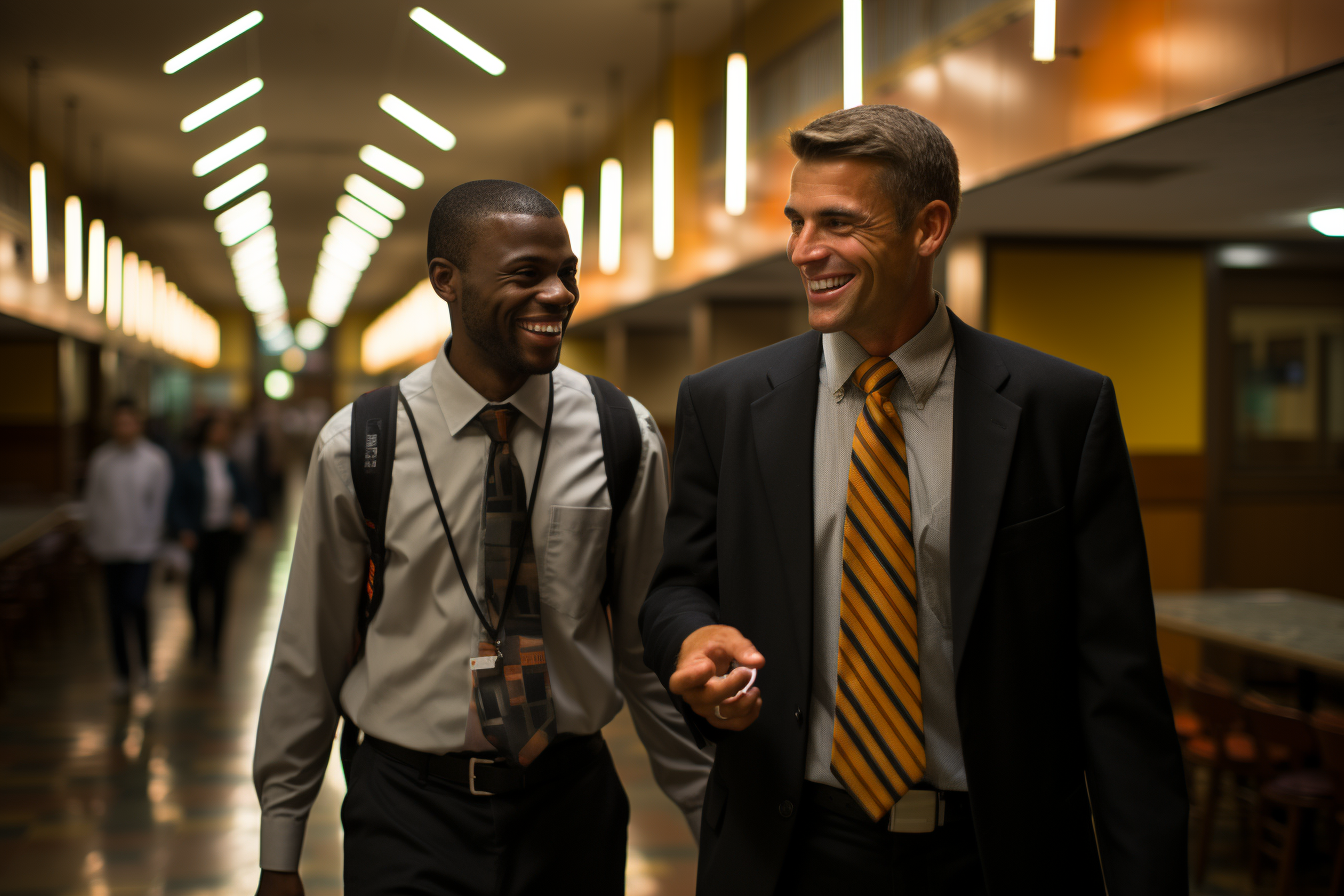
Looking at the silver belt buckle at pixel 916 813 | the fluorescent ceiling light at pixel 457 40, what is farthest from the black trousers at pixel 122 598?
the silver belt buckle at pixel 916 813

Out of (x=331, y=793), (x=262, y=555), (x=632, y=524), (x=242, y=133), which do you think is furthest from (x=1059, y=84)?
(x=262, y=555)

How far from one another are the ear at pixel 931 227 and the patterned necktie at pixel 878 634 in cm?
21

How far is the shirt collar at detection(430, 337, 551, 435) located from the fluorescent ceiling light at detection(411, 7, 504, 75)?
7821 millimetres

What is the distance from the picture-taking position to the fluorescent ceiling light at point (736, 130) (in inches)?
228

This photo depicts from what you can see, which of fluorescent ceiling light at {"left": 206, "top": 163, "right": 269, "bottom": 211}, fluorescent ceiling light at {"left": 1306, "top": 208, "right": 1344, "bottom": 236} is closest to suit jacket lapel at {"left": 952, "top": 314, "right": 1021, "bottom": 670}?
fluorescent ceiling light at {"left": 1306, "top": 208, "right": 1344, "bottom": 236}

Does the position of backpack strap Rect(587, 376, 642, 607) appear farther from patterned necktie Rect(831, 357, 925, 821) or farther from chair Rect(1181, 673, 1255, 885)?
chair Rect(1181, 673, 1255, 885)

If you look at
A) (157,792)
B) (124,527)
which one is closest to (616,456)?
(157,792)

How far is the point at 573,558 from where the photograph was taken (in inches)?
78.3

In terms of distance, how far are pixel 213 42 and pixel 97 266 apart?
2993 millimetres

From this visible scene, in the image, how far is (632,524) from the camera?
208 centimetres

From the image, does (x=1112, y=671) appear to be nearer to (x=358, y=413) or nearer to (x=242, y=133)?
(x=358, y=413)

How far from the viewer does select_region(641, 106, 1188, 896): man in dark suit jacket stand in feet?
4.67

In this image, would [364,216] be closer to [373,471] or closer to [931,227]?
[373,471]

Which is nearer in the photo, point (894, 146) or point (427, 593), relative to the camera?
point (894, 146)
